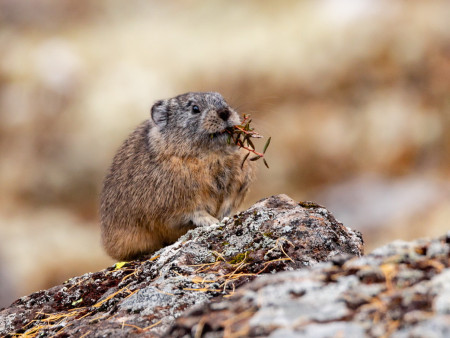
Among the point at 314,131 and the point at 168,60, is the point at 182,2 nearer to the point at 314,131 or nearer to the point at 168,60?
the point at 168,60

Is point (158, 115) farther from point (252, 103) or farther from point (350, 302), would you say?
point (350, 302)

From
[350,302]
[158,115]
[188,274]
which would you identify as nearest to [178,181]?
[158,115]

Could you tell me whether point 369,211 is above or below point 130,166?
above

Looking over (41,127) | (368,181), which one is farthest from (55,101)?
(368,181)

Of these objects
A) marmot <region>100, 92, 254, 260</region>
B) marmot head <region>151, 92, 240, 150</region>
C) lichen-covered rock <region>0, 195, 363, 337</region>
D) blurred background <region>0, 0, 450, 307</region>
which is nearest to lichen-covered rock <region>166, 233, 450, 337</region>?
lichen-covered rock <region>0, 195, 363, 337</region>

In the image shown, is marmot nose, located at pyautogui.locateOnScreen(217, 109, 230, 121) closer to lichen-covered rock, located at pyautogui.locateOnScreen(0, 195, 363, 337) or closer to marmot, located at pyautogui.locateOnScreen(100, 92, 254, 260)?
marmot, located at pyautogui.locateOnScreen(100, 92, 254, 260)

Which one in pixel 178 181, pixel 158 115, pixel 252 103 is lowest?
pixel 178 181

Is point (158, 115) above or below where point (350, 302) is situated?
above

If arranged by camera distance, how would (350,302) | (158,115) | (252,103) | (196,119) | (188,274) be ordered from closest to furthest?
(350,302) < (188,274) < (196,119) < (158,115) < (252,103)
